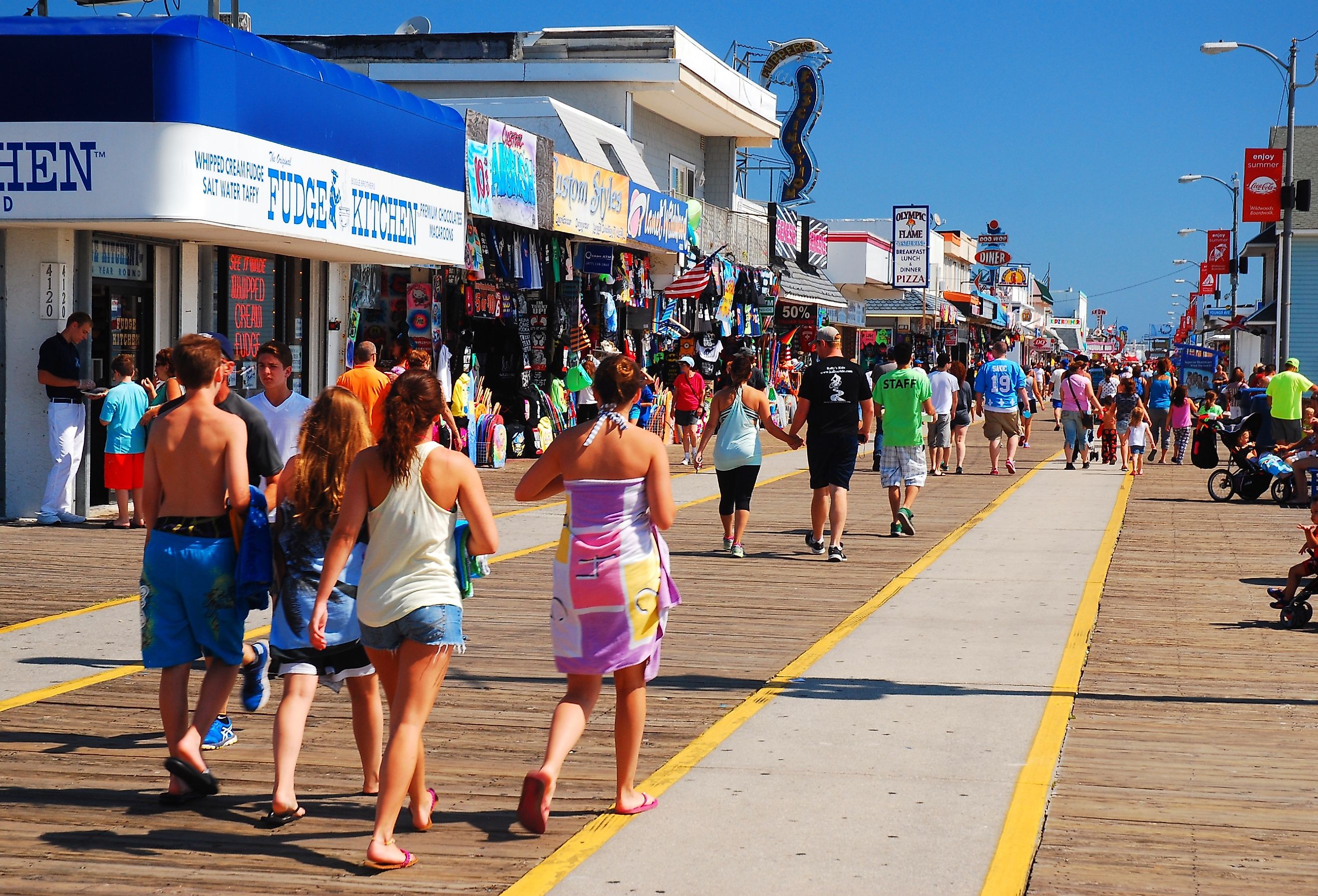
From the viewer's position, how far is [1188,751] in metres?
6.38

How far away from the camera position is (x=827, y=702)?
23.7 feet

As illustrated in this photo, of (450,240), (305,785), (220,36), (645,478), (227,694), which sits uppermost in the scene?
(220,36)

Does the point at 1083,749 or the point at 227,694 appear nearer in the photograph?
the point at 227,694

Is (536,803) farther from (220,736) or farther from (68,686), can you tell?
(68,686)

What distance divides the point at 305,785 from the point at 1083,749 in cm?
327

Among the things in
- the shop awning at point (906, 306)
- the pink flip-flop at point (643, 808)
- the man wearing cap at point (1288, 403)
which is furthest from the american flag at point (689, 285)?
the shop awning at point (906, 306)

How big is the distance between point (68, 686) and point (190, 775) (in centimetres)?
237

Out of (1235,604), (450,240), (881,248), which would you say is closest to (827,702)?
(1235,604)

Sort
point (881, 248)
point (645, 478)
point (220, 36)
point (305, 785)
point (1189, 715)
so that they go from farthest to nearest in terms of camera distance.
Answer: point (881, 248) < point (220, 36) < point (1189, 715) < point (305, 785) < point (645, 478)

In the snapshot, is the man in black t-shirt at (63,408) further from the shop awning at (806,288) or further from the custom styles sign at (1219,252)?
the custom styles sign at (1219,252)

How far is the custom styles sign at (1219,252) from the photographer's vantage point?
53.8 metres

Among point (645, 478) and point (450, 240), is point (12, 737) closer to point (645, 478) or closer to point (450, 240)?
point (645, 478)

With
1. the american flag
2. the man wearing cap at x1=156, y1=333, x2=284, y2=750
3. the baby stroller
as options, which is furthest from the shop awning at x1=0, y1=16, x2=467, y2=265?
the american flag

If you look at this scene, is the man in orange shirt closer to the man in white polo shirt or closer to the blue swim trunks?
the man in white polo shirt
